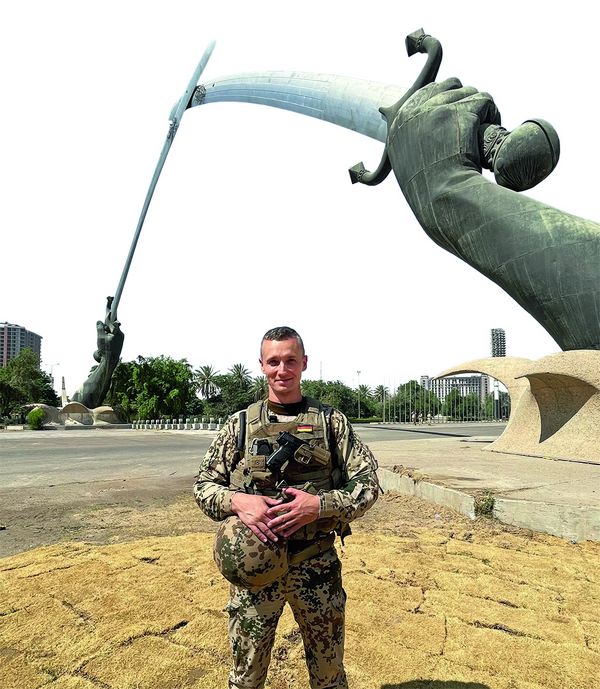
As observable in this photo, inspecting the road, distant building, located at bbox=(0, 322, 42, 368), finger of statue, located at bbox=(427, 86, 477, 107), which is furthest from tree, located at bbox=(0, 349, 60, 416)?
distant building, located at bbox=(0, 322, 42, 368)

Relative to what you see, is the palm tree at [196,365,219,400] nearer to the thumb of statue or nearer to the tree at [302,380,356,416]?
the tree at [302,380,356,416]

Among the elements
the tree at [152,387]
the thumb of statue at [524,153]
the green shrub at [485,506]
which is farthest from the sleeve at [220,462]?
the tree at [152,387]

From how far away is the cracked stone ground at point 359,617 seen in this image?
7.54 feet

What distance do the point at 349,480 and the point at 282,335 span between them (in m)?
0.62

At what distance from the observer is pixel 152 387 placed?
1849 inches

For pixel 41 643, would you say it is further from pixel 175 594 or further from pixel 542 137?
pixel 542 137

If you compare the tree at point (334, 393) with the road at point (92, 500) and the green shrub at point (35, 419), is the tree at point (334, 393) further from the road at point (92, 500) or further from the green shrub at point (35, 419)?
the road at point (92, 500)

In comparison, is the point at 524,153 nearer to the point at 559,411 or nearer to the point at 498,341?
the point at 559,411

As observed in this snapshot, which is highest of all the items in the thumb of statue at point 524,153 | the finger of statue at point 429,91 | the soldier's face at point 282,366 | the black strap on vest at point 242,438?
the finger of statue at point 429,91

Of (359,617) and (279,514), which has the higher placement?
(279,514)

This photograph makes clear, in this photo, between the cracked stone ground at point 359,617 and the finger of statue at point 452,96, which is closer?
the cracked stone ground at point 359,617

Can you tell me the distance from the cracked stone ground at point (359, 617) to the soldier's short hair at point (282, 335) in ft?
5.02

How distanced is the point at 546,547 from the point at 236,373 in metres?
64.1

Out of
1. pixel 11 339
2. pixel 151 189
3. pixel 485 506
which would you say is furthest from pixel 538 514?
pixel 11 339
